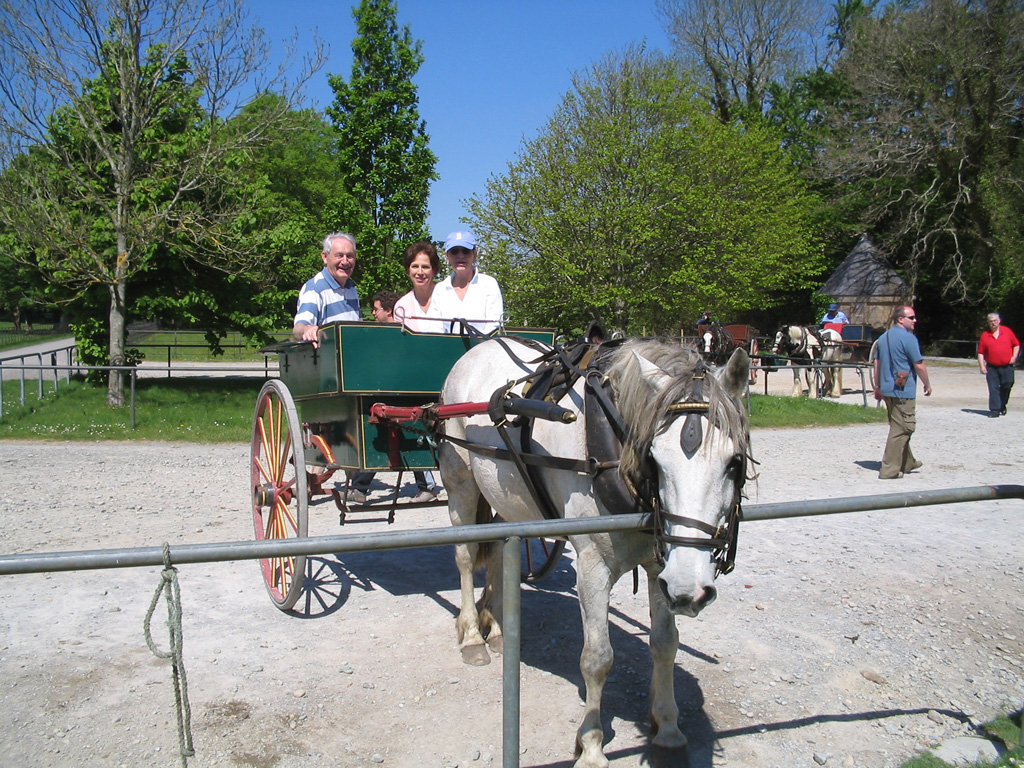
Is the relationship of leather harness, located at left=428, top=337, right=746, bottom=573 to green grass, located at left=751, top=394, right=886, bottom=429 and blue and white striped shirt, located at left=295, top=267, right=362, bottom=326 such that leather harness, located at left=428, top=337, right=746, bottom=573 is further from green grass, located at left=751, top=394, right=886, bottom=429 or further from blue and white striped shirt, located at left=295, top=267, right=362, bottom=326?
green grass, located at left=751, top=394, right=886, bottom=429

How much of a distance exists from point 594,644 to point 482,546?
5.73 ft

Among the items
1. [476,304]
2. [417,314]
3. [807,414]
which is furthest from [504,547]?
[807,414]

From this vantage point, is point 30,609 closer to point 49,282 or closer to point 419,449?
point 419,449

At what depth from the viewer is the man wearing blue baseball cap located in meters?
5.44

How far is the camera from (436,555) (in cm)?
660

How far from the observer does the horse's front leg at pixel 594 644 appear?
322 cm

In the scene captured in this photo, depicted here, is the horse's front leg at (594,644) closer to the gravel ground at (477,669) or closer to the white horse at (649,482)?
the white horse at (649,482)

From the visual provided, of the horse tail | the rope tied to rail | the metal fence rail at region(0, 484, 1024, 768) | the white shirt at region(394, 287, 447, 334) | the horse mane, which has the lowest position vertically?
the horse tail

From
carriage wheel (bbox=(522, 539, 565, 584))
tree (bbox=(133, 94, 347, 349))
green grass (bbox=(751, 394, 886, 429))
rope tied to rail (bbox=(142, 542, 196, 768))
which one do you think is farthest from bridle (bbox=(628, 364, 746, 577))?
tree (bbox=(133, 94, 347, 349))

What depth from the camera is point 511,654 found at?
2494mm

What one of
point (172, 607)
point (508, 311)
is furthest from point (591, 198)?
point (172, 607)

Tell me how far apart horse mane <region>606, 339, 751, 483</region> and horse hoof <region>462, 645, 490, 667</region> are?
201 centimetres

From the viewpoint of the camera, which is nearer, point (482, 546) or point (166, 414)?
point (482, 546)

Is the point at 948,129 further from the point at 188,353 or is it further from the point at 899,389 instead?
the point at 188,353
